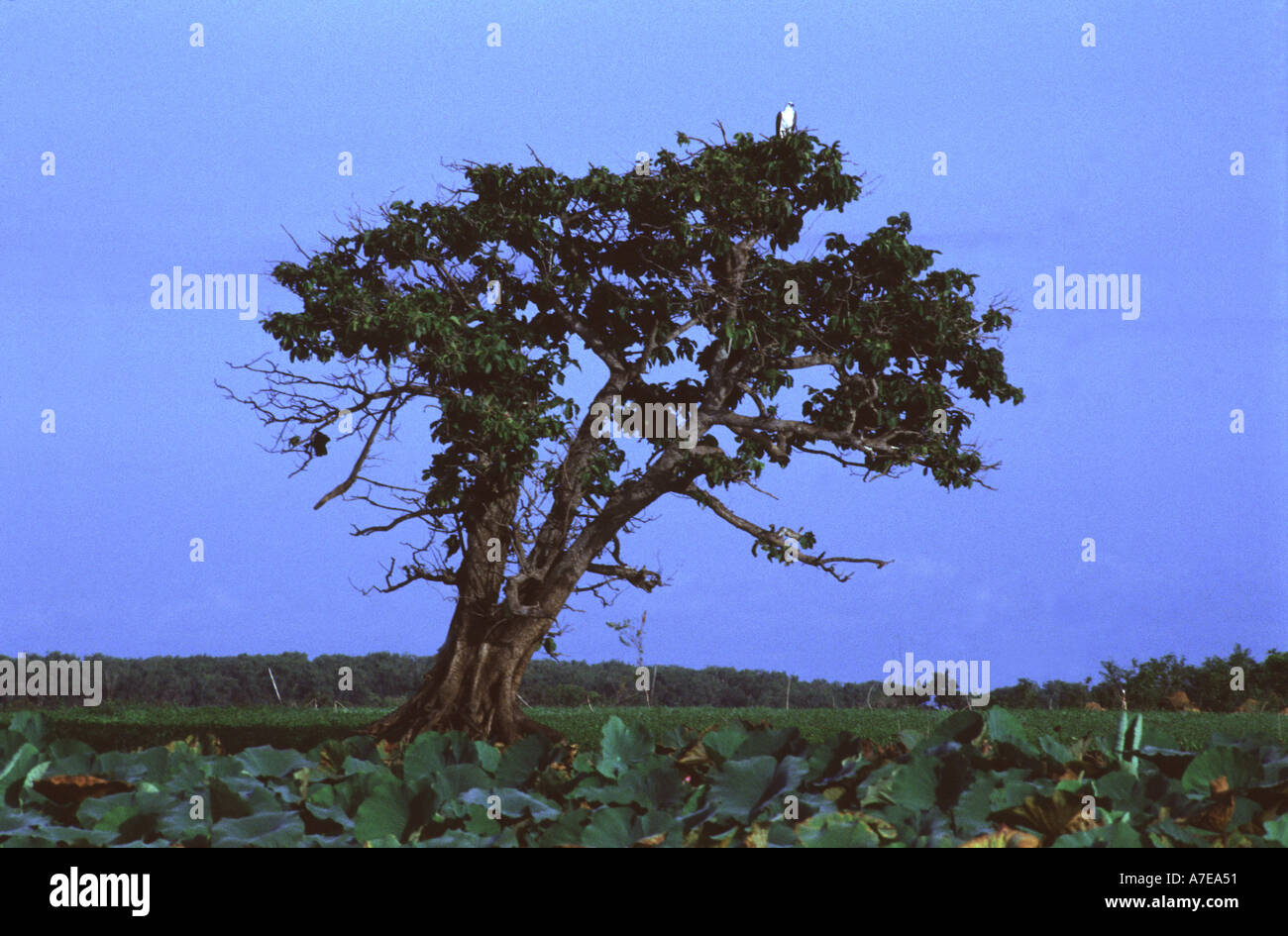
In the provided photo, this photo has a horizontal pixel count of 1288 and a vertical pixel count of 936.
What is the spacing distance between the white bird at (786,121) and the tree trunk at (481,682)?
7427 mm

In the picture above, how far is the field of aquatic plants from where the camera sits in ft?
13.8

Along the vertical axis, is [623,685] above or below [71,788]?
below

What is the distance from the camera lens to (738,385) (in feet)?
51.0

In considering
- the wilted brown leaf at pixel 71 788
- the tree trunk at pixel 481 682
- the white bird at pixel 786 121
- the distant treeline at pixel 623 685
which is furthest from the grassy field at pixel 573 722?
the wilted brown leaf at pixel 71 788

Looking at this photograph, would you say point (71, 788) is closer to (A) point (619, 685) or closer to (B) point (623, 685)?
(B) point (623, 685)

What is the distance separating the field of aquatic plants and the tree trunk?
9.65 metres

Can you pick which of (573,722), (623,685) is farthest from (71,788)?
(623,685)

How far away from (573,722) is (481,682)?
3730 mm

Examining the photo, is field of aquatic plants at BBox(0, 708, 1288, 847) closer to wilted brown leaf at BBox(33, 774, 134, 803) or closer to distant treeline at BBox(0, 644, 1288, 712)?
wilted brown leaf at BBox(33, 774, 134, 803)

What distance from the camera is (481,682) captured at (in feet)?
50.9

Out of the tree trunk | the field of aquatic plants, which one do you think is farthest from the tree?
the field of aquatic plants
